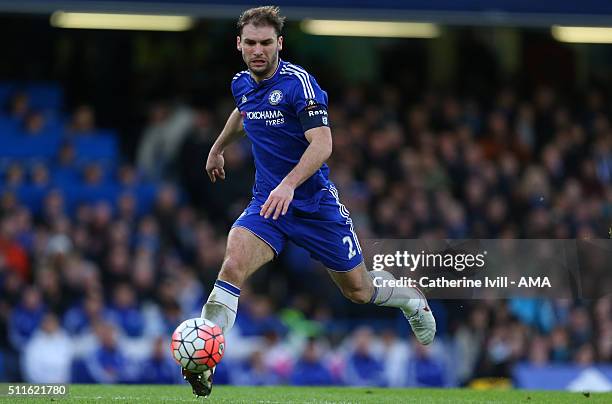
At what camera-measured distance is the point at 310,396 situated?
951 cm

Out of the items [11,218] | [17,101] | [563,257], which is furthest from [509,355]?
[17,101]

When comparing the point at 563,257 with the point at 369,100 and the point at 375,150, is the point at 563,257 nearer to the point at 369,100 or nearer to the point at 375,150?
the point at 375,150

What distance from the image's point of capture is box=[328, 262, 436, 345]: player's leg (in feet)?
28.5

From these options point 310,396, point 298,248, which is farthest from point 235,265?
point 298,248

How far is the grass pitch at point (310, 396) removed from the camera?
8734 mm

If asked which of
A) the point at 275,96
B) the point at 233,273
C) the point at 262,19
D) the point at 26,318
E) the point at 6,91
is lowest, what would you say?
the point at 26,318

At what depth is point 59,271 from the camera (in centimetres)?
1528

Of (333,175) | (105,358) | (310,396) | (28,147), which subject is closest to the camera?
(310,396)

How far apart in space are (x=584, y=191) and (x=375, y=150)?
3.08m

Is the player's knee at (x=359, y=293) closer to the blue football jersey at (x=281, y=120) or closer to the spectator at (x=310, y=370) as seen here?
the blue football jersey at (x=281, y=120)

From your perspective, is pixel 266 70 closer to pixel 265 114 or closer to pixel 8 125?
pixel 265 114

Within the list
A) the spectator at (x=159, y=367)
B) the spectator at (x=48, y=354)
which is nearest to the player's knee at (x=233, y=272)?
the spectator at (x=159, y=367)

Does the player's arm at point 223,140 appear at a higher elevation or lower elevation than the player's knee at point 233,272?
higher

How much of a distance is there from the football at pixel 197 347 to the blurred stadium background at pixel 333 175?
6223 millimetres
